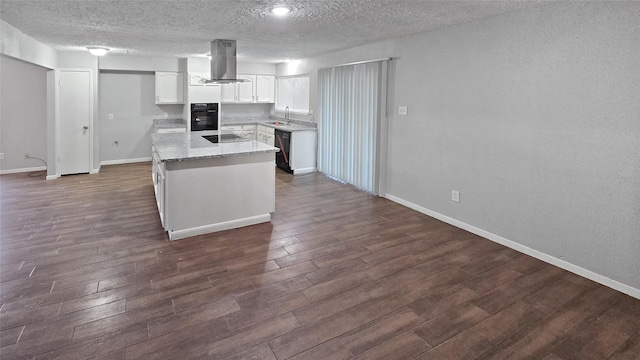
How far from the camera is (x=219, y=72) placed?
16.7ft

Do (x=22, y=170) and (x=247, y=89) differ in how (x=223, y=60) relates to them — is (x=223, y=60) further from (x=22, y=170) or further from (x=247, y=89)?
(x=22, y=170)

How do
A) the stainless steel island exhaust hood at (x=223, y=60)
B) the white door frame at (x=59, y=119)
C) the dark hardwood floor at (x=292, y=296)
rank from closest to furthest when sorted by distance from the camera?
the dark hardwood floor at (x=292, y=296) → the stainless steel island exhaust hood at (x=223, y=60) → the white door frame at (x=59, y=119)

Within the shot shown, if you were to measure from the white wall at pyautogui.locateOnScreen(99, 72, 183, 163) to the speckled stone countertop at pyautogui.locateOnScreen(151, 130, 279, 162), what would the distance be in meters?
3.26

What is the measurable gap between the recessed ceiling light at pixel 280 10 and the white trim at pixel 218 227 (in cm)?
217

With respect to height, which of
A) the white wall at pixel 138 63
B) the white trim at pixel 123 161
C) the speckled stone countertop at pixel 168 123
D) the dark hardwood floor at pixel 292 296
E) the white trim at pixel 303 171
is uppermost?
the white wall at pixel 138 63

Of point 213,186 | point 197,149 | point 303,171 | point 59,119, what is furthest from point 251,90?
point 213,186

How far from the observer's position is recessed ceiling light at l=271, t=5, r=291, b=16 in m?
3.30

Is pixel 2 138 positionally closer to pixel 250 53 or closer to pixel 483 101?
pixel 250 53

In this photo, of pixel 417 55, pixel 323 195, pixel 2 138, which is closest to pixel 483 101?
pixel 417 55

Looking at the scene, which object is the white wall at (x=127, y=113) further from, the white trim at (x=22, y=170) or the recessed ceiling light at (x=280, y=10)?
the recessed ceiling light at (x=280, y=10)

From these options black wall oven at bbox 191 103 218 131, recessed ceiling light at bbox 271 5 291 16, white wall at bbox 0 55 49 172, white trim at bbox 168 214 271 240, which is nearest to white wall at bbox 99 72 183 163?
black wall oven at bbox 191 103 218 131

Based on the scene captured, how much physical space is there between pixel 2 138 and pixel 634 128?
875cm

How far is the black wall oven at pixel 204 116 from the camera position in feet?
24.8

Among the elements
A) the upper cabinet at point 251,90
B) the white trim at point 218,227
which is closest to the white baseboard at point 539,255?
the white trim at point 218,227
